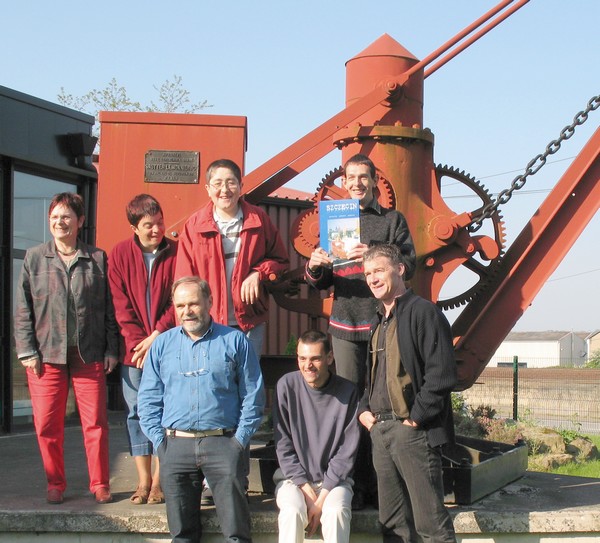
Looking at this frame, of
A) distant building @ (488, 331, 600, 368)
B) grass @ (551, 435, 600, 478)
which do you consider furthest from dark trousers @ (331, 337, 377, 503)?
distant building @ (488, 331, 600, 368)

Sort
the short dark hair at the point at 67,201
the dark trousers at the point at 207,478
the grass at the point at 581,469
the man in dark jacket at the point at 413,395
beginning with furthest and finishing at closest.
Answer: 1. the grass at the point at 581,469
2. the short dark hair at the point at 67,201
3. the dark trousers at the point at 207,478
4. the man in dark jacket at the point at 413,395

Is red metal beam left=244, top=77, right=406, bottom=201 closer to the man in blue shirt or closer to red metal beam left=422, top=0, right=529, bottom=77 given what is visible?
red metal beam left=422, top=0, right=529, bottom=77

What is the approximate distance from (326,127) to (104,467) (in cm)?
260

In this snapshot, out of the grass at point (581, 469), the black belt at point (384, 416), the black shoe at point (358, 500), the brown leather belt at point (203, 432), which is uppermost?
the black belt at point (384, 416)

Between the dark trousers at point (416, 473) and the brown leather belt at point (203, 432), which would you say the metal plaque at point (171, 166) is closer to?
the brown leather belt at point (203, 432)

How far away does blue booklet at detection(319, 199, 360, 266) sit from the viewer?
479 cm

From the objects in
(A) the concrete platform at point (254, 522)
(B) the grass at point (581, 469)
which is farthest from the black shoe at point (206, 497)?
(B) the grass at point (581, 469)

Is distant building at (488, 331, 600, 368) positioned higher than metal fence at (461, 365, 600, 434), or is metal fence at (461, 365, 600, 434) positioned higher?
metal fence at (461, 365, 600, 434)

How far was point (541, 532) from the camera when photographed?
4922 millimetres

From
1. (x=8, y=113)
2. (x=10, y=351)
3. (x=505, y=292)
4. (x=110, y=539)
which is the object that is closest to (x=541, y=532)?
(x=505, y=292)

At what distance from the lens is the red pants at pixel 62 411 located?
5.10 m

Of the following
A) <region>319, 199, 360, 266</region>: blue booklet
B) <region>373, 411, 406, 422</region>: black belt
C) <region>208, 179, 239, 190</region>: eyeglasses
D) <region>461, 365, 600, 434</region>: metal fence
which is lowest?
<region>461, 365, 600, 434</region>: metal fence

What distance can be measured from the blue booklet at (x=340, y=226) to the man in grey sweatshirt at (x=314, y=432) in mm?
451

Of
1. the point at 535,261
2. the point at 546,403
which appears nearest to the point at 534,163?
the point at 535,261
